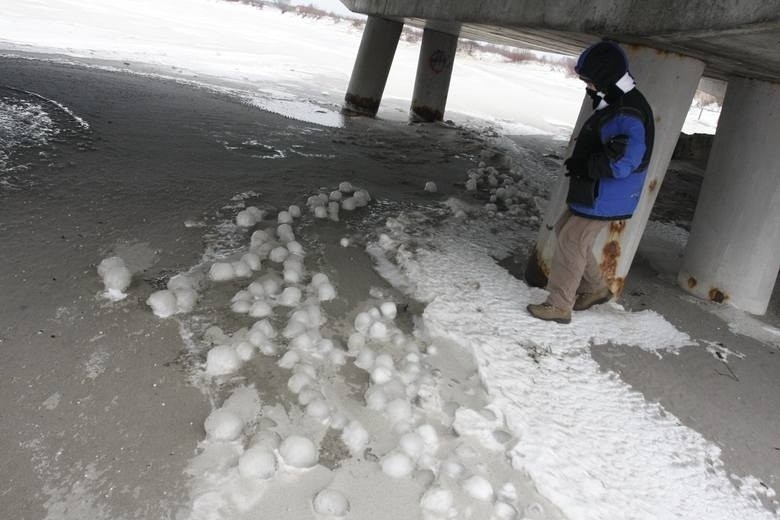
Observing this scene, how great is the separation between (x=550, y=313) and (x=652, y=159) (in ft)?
4.54

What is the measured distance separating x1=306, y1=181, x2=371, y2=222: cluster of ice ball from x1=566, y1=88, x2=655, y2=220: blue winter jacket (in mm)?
2194

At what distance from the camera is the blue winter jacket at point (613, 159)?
3.63 m

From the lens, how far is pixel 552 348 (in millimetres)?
3861

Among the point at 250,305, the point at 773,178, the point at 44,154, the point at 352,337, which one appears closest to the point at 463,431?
the point at 352,337

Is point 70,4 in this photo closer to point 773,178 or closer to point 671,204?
point 671,204

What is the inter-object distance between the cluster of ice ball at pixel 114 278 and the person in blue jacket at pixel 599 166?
2728 mm

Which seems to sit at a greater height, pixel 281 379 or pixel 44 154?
pixel 44 154

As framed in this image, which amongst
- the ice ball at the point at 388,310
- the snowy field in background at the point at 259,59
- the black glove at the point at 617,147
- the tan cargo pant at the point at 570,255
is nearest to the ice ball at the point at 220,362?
the ice ball at the point at 388,310

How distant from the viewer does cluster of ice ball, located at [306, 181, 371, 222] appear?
5.30 metres

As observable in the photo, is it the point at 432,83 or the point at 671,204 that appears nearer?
the point at 671,204

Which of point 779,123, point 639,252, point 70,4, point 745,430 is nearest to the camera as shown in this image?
point 745,430

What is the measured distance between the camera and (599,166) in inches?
144

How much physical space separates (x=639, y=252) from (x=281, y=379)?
4.48m

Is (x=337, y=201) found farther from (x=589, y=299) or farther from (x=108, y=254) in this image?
(x=589, y=299)
